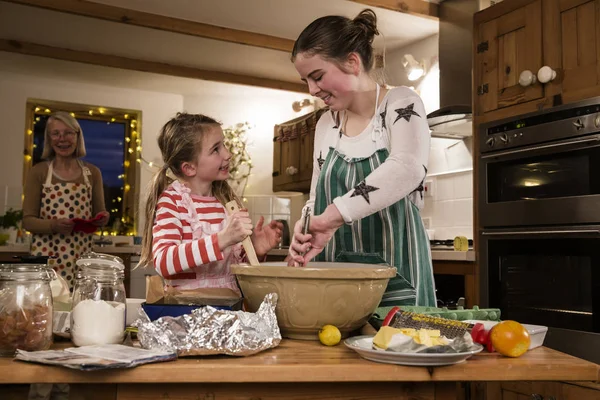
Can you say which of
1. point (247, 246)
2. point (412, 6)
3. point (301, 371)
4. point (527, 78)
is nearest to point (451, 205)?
point (527, 78)

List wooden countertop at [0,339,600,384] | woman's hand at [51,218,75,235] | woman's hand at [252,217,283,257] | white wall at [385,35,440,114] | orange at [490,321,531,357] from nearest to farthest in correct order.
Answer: wooden countertop at [0,339,600,384]
orange at [490,321,531,357]
woman's hand at [252,217,283,257]
woman's hand at [51,218,75,235]
white wall at [385,35,440,114]

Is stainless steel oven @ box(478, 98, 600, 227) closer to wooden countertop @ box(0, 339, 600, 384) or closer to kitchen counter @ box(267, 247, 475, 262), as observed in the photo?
kitchen counter @ box(267, 247, 475, 262)

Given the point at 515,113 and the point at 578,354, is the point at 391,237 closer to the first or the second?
the point at 578,354

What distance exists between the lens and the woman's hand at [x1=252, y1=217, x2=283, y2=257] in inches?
64.4

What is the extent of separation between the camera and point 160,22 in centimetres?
455

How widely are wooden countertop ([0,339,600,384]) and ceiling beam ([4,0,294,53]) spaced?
3.82m

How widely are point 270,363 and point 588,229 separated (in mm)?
2039

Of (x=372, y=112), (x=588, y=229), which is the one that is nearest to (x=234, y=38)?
→ (x=588, y=229)

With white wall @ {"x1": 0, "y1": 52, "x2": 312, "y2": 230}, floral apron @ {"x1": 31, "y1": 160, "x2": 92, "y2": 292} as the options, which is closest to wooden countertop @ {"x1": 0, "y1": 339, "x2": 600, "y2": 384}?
floral apron @ {"x1": 31, "y1": 160, "x2": 92, "y2": 292}

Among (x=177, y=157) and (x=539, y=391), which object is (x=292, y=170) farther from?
(x=177, y=157)

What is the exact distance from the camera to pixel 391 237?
1567mm

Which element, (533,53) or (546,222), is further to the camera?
(533,53)

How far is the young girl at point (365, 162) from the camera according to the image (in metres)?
1.36

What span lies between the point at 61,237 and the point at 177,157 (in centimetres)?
149
